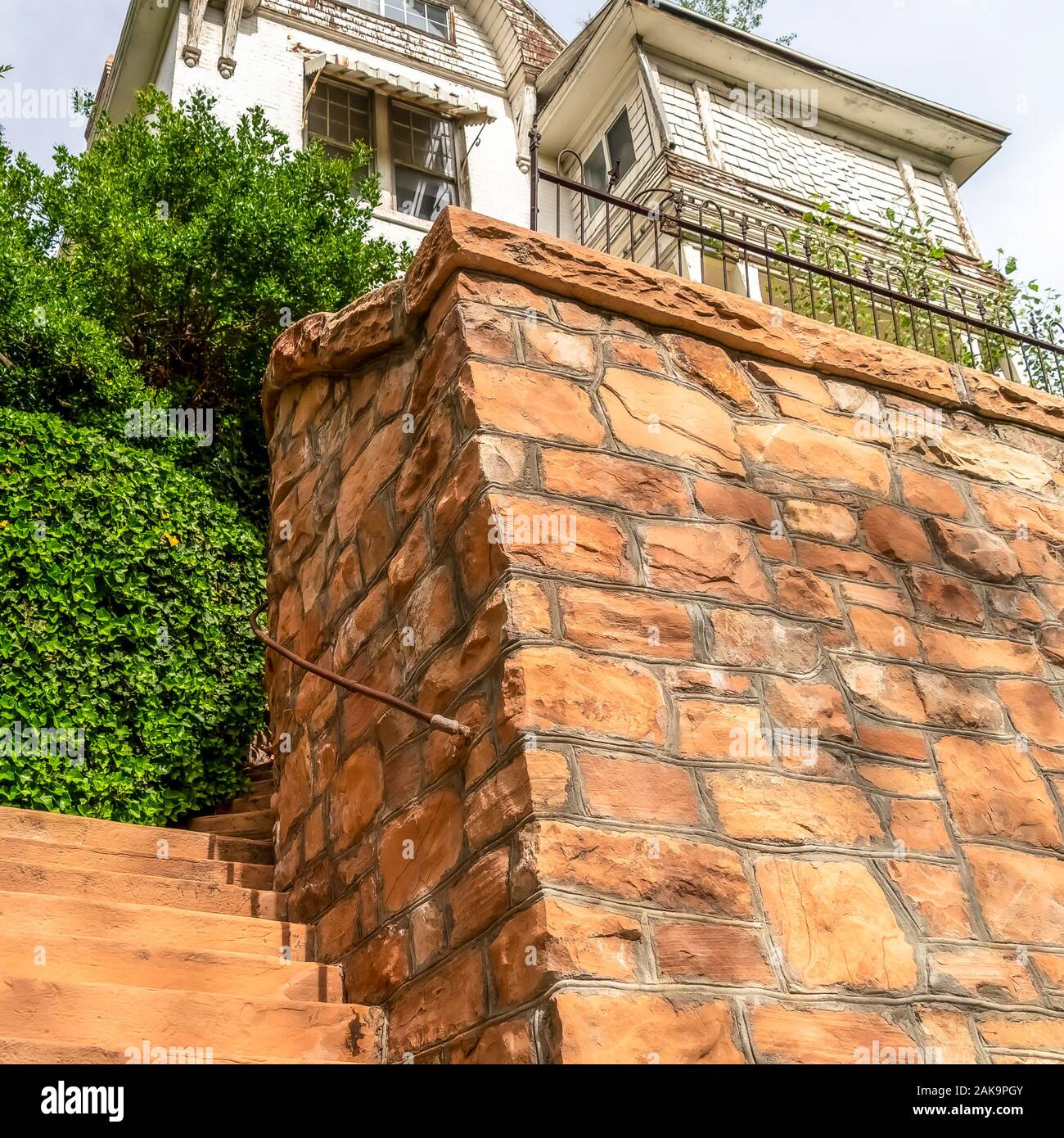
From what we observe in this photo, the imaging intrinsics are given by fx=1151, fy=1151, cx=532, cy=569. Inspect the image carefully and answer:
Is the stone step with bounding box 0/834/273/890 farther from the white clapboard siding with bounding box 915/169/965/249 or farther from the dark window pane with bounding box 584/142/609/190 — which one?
the white clapboard siding with bounding box 915/169/965/249

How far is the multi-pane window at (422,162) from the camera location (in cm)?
1061

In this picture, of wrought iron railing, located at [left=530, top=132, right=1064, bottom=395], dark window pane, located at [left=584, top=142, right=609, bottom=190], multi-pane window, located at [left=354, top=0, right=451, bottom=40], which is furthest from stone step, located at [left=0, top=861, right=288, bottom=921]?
multi-pane window, located at [left=354, top=0, right=451, bottom=40]

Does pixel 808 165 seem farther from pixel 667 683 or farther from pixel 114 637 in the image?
pixel 667 683

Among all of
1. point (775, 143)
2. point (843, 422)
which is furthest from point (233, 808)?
point (775, 143)

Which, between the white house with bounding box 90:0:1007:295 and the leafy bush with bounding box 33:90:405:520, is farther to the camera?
the white house with bounding box 90:0:1007:295

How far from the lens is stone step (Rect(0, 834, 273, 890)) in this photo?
339 cm

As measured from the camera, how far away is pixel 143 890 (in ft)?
10.9

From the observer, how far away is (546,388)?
296 centimetres

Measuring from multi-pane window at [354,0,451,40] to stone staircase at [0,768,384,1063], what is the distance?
33.2 feet

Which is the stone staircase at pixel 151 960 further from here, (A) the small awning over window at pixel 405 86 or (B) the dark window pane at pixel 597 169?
(B) the dark window pane at pixel 597 169

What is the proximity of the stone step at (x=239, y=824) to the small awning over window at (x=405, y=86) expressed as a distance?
26.0 ft

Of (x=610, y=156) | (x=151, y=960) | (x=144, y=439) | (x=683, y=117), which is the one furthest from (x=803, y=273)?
(x=151, y=960)

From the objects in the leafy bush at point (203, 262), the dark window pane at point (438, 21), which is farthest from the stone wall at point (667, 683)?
the dark window pane at point (438, 21)
